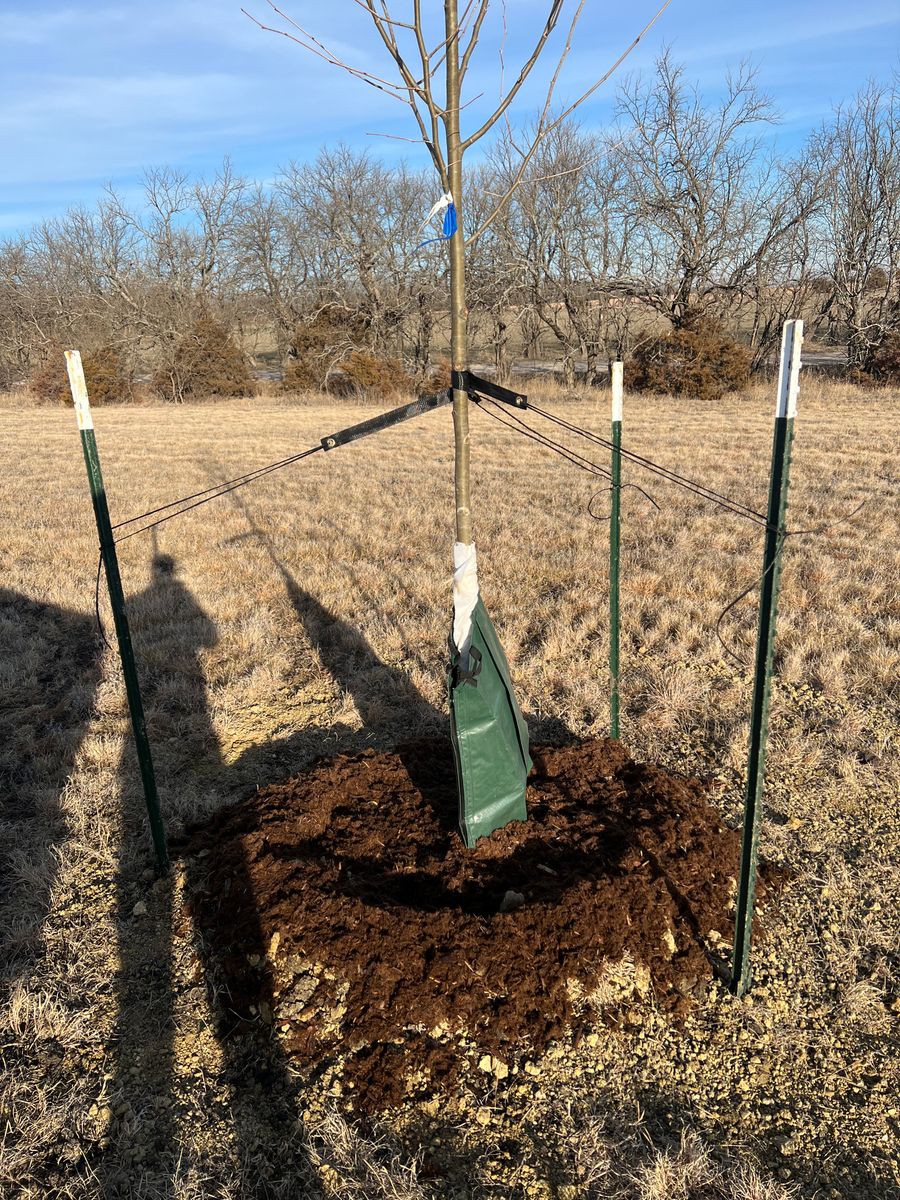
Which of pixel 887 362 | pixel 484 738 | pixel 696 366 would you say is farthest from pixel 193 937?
pixel 887 362

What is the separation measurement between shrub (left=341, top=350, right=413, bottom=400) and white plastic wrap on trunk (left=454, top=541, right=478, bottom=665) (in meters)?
22.9

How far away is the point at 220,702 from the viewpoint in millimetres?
4617

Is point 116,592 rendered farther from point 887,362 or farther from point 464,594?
point 887,362

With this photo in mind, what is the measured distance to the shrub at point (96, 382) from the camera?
2766 centimetres

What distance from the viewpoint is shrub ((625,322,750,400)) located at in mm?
21391

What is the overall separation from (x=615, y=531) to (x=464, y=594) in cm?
106

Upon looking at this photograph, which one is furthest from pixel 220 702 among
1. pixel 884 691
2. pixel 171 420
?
pixel 171 420

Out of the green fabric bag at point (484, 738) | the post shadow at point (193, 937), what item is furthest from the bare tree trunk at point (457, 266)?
the post shadow at point (193, 937)

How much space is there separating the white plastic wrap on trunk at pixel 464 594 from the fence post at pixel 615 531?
2.99 ft

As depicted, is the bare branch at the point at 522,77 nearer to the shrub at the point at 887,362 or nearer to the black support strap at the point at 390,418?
the black support strap at the point at 390,418

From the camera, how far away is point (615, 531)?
351 cm

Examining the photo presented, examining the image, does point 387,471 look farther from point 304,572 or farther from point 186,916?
point 186,916

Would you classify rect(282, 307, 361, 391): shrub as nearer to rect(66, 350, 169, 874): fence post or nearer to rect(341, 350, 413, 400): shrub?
rect(341, 350, 413, 400): shrub

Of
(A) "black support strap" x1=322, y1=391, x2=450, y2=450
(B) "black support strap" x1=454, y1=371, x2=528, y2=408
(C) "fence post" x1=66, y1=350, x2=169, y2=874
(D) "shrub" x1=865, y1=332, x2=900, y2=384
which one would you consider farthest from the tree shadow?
(D) "shrub" x1=865, y1=332, x2=900, y2=384
